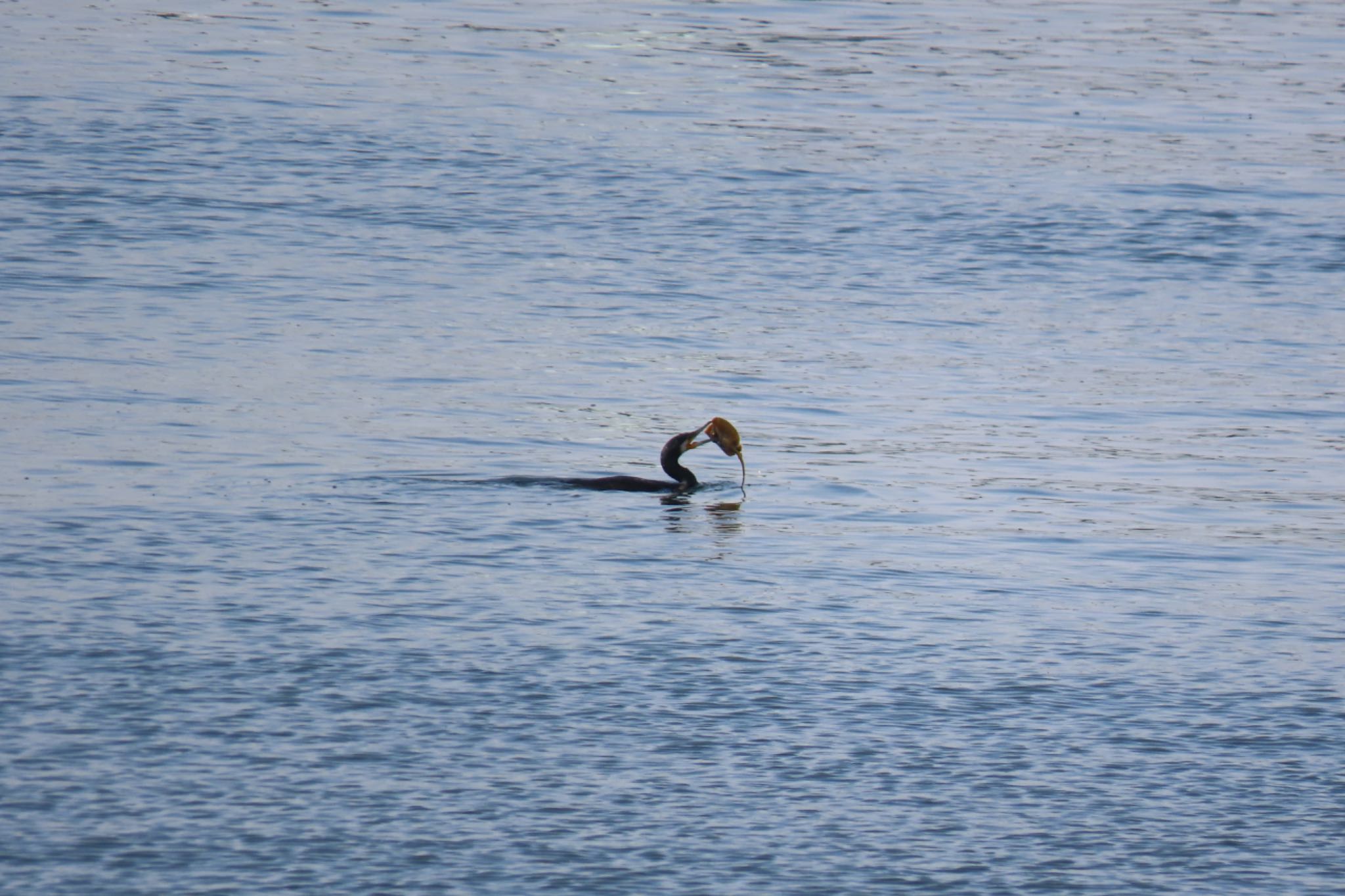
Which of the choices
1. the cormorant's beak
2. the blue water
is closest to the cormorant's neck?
the cormorant's beak

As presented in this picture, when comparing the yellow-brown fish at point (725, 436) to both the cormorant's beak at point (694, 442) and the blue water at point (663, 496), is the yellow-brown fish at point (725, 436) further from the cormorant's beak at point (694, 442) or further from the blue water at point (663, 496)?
the blue water at point (663, 496)

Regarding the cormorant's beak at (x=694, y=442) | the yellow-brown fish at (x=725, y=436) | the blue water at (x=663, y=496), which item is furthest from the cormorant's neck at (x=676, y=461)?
the blue water at (x=663, y=496)

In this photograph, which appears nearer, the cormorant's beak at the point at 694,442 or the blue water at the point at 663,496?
the blue water at the point at 663,496

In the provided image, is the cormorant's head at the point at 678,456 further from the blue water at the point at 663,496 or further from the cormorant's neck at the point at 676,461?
the blue water at the point at 663,496

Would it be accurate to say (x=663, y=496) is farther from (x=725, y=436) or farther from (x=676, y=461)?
(x=725, y=436)

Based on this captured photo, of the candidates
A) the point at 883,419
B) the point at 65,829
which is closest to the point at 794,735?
the point at 65,829

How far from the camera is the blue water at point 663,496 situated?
10.5 metres

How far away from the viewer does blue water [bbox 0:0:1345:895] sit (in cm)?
1050

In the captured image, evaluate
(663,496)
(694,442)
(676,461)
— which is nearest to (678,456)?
(676,461)

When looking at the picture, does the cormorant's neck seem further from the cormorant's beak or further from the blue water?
the blue water

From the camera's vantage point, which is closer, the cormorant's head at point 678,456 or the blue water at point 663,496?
the blue water at point 663,496

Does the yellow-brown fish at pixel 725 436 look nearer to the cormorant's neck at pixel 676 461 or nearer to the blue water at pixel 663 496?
the cormorant's neck at pixel 676 461

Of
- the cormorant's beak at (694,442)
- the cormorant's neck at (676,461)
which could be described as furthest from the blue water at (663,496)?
the cormorant's beak at (694,442)

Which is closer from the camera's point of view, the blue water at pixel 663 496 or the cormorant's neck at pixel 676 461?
the blue water at pixel 663 496
